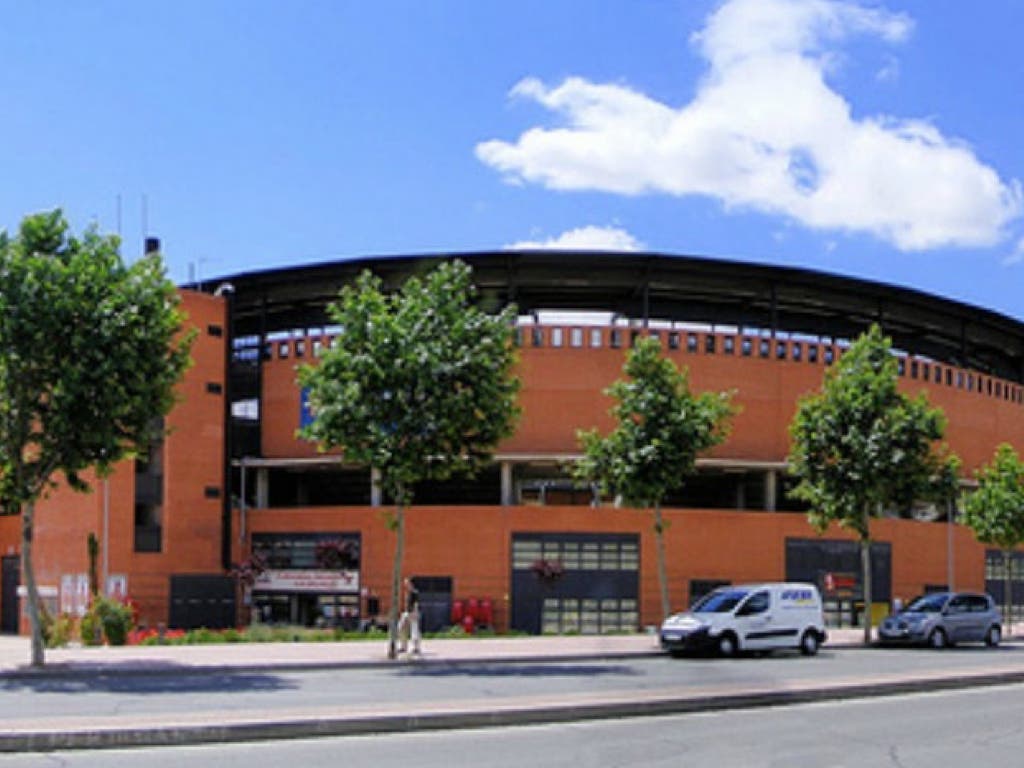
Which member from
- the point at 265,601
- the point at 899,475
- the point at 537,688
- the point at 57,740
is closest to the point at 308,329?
the point at 265,601

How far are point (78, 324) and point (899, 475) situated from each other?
A: 23505mm

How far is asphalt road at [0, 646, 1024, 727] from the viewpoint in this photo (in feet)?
56.4

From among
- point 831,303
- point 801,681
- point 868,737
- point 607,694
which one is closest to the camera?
point 868,737

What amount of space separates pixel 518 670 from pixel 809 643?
946cm

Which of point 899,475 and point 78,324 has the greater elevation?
point 78,324

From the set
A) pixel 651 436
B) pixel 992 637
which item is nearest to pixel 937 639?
Answer: pixel 992 637

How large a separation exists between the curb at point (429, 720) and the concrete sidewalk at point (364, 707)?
1 centimetres

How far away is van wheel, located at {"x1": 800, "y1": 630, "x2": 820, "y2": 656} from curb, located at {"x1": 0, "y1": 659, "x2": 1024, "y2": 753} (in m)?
9.62

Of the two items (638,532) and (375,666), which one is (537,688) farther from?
(638,532)

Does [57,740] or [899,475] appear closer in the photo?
[57,740]

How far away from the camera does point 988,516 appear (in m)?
46.5

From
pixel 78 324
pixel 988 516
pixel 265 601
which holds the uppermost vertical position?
pixel 78 324

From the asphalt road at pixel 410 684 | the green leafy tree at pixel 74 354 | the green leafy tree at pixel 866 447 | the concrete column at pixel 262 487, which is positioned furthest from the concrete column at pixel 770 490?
the green leafy tree at pixel 74 354

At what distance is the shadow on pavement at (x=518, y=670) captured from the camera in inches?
941
